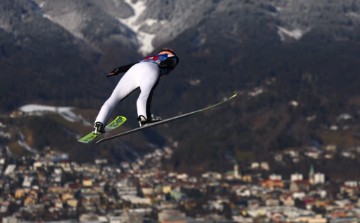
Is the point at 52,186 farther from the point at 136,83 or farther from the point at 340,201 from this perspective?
the point at 136,83

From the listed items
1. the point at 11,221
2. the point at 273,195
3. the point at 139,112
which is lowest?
the point at 139,112

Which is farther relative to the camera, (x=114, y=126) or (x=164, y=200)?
(x=164, y=200)

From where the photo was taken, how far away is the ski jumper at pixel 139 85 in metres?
20.2

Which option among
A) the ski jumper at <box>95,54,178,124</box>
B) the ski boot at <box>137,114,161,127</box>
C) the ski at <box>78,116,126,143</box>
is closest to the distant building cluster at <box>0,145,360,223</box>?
the ski at <box>78,116,126,143</box>

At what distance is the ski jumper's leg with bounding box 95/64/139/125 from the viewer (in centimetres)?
2028

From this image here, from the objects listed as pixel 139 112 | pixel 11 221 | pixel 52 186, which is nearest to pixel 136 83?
pixel 139 112

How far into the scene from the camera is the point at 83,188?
185125 mm

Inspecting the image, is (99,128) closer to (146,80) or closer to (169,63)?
(146,80)

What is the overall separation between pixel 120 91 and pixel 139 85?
33 centimetres

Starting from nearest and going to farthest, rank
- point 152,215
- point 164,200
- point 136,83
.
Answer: point 136,83, point 152,215, point 164,200

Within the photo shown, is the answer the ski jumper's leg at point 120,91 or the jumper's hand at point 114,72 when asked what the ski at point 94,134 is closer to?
the ski jumper's leg at point 120,91

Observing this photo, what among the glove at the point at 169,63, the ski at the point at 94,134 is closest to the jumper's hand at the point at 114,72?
the glove at the point at 169,63

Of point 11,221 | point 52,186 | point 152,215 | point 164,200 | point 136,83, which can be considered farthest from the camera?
point 52,186

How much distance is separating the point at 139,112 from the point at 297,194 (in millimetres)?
164072
